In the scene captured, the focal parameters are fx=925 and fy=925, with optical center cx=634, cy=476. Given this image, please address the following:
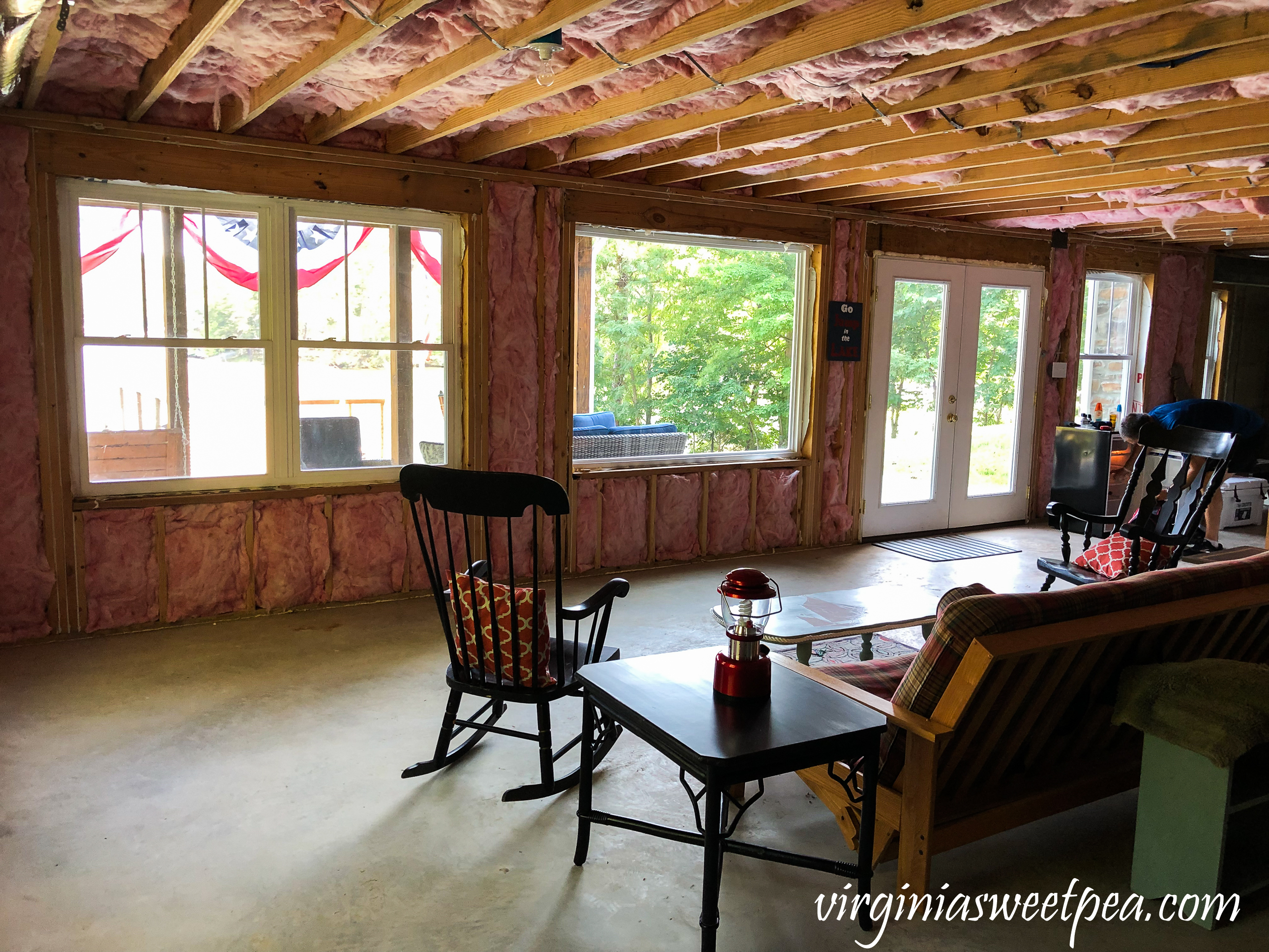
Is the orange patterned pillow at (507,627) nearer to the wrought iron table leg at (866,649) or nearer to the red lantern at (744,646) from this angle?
the red lantern at (744,646)

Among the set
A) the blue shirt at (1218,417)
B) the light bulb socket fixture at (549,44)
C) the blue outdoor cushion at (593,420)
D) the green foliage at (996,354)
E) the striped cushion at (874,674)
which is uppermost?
the light bulb socket fixture at (549,44)

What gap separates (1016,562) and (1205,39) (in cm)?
407

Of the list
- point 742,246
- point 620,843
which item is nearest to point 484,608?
point 620,843

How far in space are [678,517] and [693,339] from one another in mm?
2907

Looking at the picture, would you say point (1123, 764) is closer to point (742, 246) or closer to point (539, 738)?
point (539, 738)

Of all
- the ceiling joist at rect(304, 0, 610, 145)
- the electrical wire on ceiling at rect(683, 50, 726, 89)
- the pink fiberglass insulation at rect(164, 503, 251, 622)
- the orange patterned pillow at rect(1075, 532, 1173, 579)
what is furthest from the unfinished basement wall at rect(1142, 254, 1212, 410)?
the pink fiberglass insulation at rect(164, 503, 251, 622)

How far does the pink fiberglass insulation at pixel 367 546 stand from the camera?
506 centimetres

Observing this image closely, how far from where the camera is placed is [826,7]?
298cm

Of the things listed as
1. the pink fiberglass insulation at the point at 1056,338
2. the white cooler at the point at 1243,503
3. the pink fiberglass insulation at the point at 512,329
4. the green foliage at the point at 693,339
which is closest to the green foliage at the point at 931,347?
the pink fiberglass insulation at the point at 1056,338

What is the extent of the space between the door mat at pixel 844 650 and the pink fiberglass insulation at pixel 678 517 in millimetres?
1633

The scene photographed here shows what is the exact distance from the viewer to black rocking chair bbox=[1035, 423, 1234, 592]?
4332 millimetres

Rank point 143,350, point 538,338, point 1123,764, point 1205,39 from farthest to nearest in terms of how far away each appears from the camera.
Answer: point 538,338 < point 143,350 < point 1205,39 < point 1123,764

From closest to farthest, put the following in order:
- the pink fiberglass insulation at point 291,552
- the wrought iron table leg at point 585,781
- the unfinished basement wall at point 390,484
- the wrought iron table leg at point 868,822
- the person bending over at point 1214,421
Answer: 1. the wrought iron table leg at point 868,822
2. the wrought iron table leg at point 585,781
3. the unfinished basement wall at point 390,484
4. the pink fiberglass insulation at point 291,552
5. the person bending over at point 1214,421

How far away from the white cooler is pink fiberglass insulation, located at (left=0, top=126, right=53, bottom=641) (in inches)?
326
